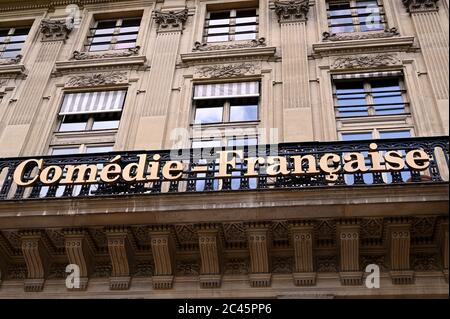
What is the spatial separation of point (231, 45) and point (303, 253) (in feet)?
23.1

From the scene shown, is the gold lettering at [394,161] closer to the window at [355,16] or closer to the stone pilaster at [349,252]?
the stone pilaster at [349,252]

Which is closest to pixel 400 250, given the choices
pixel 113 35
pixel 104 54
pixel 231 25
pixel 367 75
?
pixel 367 75

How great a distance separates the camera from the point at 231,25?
597 inches

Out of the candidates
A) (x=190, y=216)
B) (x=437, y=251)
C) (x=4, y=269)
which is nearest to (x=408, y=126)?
(x=437, y=251)

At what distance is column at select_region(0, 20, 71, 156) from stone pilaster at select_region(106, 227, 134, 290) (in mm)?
4297

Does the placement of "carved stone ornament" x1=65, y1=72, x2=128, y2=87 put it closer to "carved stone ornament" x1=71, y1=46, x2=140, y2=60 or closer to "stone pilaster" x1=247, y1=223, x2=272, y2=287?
"carved stone ornament" x1=71, y1=46, x2=140, y2=60

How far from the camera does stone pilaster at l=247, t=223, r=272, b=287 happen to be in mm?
9039

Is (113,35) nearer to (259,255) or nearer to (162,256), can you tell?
(162,256)

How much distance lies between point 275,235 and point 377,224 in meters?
1.71

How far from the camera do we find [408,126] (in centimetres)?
1155

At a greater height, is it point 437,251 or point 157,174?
point 157,174

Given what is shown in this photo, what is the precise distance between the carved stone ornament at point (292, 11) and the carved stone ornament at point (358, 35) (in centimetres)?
94

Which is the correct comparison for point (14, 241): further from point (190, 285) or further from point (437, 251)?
point (437, 251)
